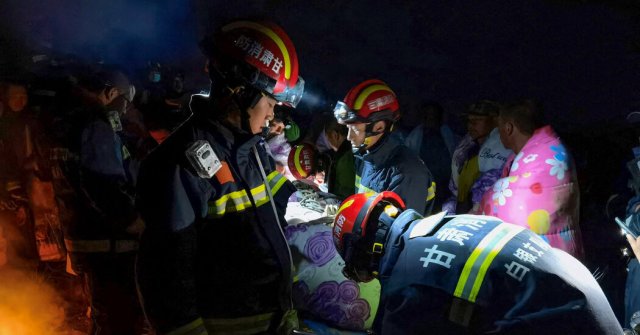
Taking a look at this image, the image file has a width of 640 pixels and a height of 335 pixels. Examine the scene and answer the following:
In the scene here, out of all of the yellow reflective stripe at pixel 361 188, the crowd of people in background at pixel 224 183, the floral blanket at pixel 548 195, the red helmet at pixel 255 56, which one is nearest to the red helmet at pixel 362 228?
the crowd of people in background at pixel 224 183

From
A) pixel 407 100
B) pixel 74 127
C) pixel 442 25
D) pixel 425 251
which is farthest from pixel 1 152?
pixel 442 25

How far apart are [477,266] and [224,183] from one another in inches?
46.0

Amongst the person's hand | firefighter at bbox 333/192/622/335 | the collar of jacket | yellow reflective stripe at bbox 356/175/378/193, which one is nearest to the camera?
firefighter at bbox 333/192/622/335

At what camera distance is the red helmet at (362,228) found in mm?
2379

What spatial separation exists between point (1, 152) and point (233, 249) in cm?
623

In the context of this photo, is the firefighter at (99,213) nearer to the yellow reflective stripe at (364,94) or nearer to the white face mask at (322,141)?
the yellow reflective stripe at (364,94)

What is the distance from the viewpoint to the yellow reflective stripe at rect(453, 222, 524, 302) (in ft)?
6.13

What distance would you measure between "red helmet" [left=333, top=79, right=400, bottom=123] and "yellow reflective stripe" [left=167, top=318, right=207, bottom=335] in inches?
128

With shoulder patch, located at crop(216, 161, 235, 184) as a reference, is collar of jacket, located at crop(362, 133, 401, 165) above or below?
above

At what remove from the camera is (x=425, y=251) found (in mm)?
2047

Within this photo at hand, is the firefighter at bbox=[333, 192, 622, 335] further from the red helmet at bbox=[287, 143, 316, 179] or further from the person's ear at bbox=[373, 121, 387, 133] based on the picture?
the red helmet at bbox=[287, 143, 316, 179]

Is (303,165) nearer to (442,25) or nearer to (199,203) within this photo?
(199,203)

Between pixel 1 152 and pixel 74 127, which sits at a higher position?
pixel 74 127

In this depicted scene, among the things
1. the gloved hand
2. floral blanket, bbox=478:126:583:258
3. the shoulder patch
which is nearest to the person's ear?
floral blanket, bbox=478:126:583:258
